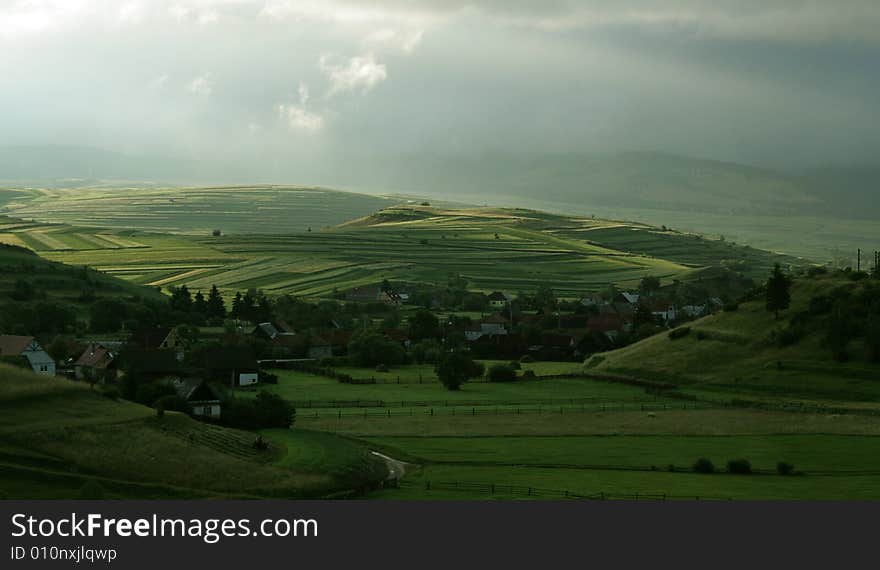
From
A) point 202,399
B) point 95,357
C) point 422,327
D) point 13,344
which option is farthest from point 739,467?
point 422,327

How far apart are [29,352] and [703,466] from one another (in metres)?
49.8

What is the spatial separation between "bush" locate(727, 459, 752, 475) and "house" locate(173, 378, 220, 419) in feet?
84.3

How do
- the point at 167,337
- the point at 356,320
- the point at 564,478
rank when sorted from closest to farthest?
1. the point at 564,478
2. the point at 167,337
3. the point at 356,320

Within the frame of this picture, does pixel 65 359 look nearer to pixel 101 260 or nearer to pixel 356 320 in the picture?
pixel 356 320

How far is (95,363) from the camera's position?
84.6m

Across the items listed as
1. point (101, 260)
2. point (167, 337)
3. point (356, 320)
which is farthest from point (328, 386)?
point (101, 260)

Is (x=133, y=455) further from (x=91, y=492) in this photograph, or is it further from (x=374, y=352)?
(x=374, y=352)

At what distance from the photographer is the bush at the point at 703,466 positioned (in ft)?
162

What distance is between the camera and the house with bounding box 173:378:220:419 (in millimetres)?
58406

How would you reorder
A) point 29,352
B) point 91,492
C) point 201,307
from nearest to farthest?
point 91,492 → point 29,352 → point 201,307

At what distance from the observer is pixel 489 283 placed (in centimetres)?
18562

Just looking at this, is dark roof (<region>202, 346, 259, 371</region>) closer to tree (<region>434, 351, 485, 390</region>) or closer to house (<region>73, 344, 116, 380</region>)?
house (<region>73, 344, 116, 380</region>)

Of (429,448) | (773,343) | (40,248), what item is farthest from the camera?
(40,248)

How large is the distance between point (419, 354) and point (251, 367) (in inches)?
906
